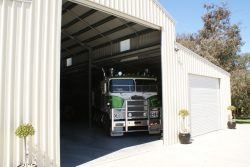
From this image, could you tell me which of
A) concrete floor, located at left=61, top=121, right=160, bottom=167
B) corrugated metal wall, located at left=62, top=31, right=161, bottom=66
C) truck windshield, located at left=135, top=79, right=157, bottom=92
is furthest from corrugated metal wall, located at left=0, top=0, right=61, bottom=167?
corrugated metal wall, located at left=62, top=31, right=161, bottom=66

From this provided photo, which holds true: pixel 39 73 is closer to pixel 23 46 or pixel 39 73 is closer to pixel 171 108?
pixel 23 46

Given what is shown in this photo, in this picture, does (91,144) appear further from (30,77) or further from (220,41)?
(220,41)

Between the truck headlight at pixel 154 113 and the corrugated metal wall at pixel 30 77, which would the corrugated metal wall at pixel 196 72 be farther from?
the corrugated metal wall at pixel 30 77

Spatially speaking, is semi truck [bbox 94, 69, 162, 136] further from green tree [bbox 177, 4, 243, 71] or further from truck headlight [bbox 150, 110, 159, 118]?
green tree [bbox 177, 4, 243, 71]

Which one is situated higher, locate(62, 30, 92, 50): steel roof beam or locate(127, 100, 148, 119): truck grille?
locate(62, 30, 92, 50): steel roof beam

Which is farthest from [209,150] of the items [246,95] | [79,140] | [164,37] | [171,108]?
[246,95]

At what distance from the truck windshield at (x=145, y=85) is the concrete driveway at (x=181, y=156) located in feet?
9.27

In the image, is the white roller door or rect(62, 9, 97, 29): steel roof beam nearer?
rect(62, 9, 97, 29): steel roof beam

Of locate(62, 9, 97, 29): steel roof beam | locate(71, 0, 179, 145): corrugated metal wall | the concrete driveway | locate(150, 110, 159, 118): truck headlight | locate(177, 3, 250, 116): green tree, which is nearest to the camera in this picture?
the concrete driveway

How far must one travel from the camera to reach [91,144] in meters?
11.9

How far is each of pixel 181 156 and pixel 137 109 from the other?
420 centimetres

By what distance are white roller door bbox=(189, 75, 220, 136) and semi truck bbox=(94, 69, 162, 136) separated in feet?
5.86

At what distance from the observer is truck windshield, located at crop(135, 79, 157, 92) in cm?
1361

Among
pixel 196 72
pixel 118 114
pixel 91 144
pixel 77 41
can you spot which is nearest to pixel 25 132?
pixel 91 144
